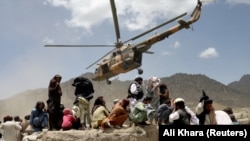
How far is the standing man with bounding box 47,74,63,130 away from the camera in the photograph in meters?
9.16

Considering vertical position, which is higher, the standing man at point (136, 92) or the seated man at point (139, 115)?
the standing man at point (136, 92)

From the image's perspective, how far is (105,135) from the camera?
26.8 ft

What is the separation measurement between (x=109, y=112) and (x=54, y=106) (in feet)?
4.01

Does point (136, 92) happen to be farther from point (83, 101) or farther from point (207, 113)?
point (207, 113)

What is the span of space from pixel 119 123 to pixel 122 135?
0.27m

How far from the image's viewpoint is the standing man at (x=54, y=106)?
9.16m

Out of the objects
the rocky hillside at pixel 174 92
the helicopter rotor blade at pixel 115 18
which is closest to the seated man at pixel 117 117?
the helicopter rotor blade at pixel 115 18

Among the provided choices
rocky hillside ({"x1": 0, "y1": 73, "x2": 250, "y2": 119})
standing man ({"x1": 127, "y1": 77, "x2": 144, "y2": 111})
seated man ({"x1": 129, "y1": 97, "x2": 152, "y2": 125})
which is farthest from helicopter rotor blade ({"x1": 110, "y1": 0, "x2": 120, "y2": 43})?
rocky hillside ({"x1": 0, "y1": 73, "x2": 250, "y2": 119})

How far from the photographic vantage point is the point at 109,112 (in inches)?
353

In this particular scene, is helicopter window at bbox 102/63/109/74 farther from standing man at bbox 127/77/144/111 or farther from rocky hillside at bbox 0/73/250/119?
rocky hillside at bbox 0/73/250/119

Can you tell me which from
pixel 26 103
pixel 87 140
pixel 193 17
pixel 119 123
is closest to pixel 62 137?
pixel 87 140

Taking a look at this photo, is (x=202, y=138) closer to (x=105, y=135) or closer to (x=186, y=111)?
(x=186, y=111)

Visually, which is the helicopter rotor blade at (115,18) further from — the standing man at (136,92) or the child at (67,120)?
the child at (67,120)

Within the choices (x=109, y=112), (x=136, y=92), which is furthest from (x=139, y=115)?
(x=136, y=92)
